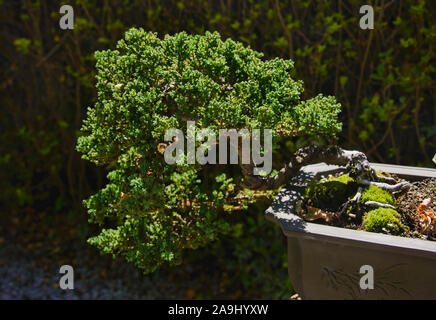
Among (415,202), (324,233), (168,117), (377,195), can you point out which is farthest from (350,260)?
(168,117)

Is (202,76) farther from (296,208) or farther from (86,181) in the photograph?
(86,181)

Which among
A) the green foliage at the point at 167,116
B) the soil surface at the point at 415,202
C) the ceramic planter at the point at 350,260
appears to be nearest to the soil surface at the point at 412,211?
the soil surface at the point at 415,202

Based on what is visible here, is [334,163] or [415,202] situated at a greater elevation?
[334,163]

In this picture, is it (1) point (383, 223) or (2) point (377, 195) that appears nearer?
(1) point (383, 223)

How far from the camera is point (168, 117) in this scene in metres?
1.87

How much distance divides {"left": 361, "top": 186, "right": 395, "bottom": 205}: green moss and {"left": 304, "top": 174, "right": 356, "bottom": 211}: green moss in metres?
0.09

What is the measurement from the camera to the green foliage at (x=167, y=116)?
5.90 ft

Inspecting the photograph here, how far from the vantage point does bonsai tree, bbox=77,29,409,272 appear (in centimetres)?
180

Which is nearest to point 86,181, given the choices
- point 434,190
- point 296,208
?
point 296,208

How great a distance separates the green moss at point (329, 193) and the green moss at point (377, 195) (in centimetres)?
9

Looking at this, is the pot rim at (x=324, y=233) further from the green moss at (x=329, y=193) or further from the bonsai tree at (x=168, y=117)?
the bonsai tree at (x=168, y=117)

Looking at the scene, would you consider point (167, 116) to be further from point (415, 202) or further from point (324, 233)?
point (415, 202)

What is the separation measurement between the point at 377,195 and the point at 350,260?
1.26ft

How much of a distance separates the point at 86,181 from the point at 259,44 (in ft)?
5.54
